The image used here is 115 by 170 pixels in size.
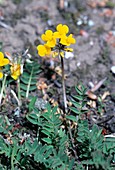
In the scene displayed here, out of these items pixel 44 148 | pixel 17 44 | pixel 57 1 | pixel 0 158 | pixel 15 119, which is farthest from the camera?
pixel 57 1

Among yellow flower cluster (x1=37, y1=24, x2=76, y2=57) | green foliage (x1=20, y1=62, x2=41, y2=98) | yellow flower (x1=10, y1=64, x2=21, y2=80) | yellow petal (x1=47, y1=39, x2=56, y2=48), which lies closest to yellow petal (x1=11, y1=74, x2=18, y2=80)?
yellow flower (x1=10, y1=64, x2=21, y2=80)

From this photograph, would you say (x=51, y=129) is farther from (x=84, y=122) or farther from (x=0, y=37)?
(x=0, y=37)

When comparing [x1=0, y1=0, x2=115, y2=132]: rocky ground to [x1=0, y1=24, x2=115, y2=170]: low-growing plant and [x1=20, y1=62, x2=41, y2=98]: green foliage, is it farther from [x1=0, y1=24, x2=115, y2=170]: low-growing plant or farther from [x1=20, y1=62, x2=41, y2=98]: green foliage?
[x1=0, y1=24, x2=115, y2=170]: low-growing plant

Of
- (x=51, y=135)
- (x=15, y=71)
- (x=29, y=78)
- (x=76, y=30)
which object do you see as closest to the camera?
(x=51, y=135)

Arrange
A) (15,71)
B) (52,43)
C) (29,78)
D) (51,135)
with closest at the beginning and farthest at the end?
(52,43) < (51,135) < (15,71) < (29,78)

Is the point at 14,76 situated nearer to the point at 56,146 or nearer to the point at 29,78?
the point at 29,78

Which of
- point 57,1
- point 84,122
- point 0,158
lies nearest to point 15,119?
point 0,158

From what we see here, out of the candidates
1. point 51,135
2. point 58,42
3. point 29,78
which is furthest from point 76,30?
point 51,135

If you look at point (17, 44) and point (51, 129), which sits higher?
point (17, 44)
